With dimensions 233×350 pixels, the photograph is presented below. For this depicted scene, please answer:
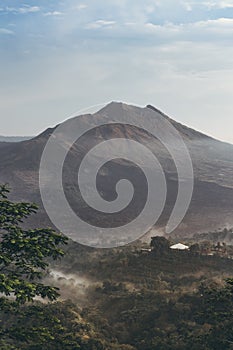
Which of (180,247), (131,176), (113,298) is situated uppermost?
(131,176)

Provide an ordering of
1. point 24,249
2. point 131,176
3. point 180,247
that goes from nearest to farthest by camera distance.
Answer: point 24,249
point 180,247
point 131,176

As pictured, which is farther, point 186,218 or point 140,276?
point 186,218

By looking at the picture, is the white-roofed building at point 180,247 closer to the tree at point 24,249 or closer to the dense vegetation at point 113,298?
the dense vegetation at point 113,298

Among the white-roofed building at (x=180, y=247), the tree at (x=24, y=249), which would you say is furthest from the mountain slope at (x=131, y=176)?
the tree at (x=24, y=249)

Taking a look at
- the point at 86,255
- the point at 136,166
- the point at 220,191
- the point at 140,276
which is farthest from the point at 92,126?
the point at 140,276

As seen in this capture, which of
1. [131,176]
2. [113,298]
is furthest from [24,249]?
[131,176]

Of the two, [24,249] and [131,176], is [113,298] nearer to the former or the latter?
[24,249]

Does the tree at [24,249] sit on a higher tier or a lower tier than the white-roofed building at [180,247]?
higher

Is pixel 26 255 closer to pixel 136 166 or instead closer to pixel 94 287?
pixel 94 287

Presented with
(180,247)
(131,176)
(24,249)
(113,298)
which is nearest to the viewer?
(24,249)
